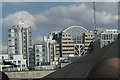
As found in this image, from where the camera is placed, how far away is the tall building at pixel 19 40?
141 meters

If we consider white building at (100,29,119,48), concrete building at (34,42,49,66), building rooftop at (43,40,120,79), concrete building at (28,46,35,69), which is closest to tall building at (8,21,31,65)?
concrete building at (28,46,35,69)

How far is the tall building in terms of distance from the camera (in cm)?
14068

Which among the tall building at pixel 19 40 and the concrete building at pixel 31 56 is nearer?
the concrete building at pixel 31 56

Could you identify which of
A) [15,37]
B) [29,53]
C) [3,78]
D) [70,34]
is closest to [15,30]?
[15,37]

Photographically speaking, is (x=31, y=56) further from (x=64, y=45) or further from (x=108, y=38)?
(x=108, y=38)

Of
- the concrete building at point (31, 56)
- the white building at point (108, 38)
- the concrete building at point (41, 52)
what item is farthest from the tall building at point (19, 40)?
the white building at point (108, 38)

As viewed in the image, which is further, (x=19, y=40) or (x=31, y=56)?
(x=19, y=40)

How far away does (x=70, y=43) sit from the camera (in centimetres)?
13488

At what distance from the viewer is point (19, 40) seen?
144500 mm

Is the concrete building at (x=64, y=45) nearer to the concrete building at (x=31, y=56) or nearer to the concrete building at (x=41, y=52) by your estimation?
the concrete building at (x=41, y=52)

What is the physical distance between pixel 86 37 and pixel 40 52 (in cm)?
2143

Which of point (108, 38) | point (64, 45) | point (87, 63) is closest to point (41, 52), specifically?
point (64, 45)

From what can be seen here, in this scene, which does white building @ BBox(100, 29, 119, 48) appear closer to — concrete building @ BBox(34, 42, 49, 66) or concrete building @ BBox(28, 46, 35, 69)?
concrete building @ BBox(34, 42, 49, 66)

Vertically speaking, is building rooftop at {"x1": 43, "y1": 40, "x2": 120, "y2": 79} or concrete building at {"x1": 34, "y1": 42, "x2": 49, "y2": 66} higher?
building rooftop at {"x1": 43, "y1": 40, "x2": 120, "y2": 79}
